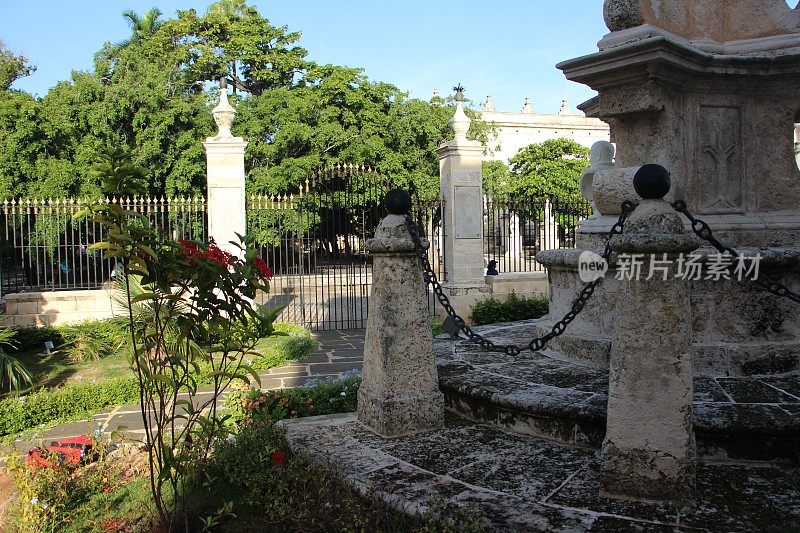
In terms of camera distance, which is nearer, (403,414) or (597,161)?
(403,414)

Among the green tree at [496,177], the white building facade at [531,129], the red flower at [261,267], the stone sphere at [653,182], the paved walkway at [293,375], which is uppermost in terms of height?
the white building facade at [531,129]

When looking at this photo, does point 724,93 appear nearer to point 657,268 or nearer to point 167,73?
point 657,268

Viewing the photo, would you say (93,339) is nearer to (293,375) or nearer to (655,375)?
(293,375)

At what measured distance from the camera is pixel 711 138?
520 centimetres

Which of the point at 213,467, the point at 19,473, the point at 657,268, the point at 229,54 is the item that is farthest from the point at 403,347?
the point at 229,54

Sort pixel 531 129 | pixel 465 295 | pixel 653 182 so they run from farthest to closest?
pixel 531 129, pixel 465 295, pixel 653 182

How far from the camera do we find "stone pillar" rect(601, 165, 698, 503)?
2947mm

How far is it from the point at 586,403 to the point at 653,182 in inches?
58.0

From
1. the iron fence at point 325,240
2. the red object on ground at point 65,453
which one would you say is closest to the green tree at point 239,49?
the iron fence at point 325,240

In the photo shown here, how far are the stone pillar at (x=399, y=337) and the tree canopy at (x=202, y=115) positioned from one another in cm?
1460

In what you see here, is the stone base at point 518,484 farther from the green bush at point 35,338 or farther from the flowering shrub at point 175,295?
the green bush at point 35,338

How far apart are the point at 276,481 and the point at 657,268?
2326mm

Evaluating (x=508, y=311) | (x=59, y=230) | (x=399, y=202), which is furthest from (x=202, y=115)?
(x=399, y=202)

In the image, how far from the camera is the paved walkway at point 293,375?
611cm
